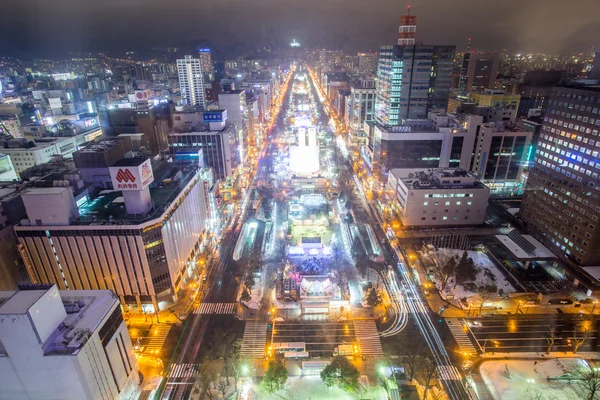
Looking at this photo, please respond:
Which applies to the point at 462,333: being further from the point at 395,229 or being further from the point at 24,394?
the point at 24,394

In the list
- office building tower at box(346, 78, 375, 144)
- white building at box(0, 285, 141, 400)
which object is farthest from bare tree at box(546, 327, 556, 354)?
office building tower at box(346, 78, 375, 144)

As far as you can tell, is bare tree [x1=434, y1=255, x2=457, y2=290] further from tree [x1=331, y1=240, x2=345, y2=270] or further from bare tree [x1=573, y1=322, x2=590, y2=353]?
bare tree [x1=573, y1=322, x2=590, y2=353]

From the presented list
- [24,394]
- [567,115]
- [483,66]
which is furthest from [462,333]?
[483,66]

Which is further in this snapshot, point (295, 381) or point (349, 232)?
point (349, 232)

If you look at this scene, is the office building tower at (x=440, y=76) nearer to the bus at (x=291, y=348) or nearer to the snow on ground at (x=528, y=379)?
the snow on ground at (x=528, y=379)

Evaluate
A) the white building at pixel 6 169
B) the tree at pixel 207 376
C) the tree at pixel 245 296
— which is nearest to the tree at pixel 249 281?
the tree at pixel 245 296

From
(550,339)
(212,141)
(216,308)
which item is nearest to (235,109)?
(212,141)

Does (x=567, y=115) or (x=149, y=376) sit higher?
(x=567, y=115)

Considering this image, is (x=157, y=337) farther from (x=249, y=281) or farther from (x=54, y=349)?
(x=54, y=349)
